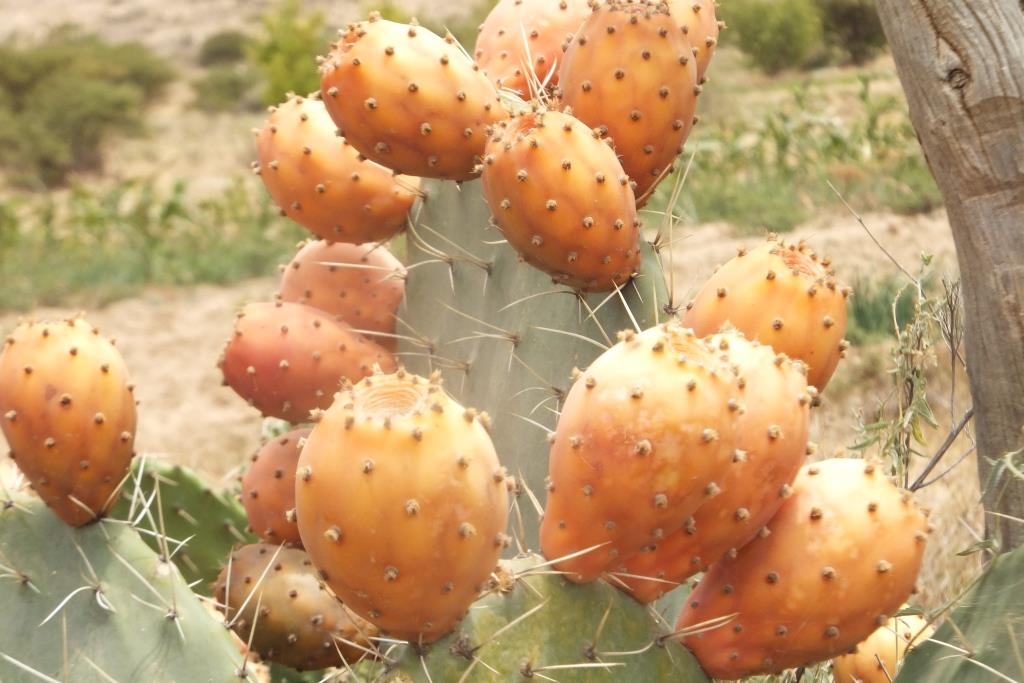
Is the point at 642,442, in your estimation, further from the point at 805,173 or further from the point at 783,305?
the point at 805,173

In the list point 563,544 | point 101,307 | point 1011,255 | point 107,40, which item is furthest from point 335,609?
point 107,40

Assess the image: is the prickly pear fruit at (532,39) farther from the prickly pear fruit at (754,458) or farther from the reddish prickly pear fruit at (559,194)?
the prickly pear fruit at (754,458)

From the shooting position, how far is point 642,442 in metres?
1.05

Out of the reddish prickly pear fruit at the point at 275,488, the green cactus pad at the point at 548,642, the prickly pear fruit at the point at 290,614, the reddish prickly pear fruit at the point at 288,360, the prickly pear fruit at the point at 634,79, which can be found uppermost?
the prickly pear fruit at the point at 634,79

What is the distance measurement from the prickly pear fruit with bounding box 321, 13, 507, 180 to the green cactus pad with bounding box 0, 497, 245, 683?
564mm

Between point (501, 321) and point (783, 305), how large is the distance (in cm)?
47

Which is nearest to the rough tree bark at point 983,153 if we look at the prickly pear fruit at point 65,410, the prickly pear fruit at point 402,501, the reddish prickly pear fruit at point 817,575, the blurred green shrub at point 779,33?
the reddish prickly pear fruit at point 817,575

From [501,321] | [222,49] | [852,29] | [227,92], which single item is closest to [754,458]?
[501,321]

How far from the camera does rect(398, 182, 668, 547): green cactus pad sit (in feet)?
5.02

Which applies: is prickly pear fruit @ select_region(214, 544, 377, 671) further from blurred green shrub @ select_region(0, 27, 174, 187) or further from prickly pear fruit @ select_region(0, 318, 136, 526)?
blurred green shrub @ select_region(0, 27, 174, 187)

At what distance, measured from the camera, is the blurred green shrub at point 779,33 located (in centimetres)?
1377

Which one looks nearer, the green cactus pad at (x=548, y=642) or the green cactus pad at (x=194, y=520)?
the green cactus pad at (x=548, y=642)

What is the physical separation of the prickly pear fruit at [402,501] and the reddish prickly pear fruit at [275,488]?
746 mm

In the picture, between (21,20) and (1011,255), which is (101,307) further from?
(21,20)
